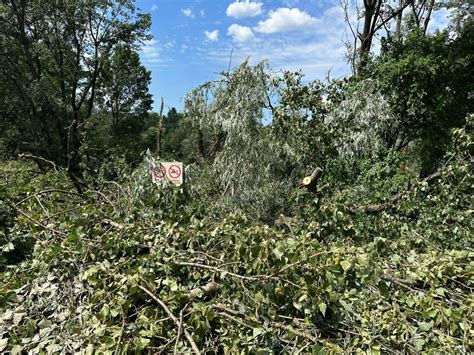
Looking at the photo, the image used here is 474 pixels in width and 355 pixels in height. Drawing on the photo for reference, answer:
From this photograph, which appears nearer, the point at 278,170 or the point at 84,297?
the point at 84,297

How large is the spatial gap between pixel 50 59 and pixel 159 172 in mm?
12894

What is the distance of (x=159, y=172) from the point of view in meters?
3.43

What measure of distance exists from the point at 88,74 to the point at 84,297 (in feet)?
49.1

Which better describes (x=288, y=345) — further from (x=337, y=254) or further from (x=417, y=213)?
(x=417, y=213)

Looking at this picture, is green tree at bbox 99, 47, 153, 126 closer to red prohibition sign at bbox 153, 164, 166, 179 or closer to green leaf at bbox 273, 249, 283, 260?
red prohibition sign at bbox 153, 164, 166, 179

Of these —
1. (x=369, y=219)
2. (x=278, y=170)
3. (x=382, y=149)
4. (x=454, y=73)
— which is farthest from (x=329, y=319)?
(x=454, y=73)

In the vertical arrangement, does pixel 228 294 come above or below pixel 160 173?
below

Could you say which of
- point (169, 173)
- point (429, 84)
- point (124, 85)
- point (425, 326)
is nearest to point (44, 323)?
point (425, 326)

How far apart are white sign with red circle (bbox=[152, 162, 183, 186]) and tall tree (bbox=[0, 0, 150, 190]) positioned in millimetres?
9784

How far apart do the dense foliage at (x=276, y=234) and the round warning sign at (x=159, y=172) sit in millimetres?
108

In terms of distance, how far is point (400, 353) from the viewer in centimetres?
140

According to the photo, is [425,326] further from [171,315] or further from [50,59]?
[50,59]

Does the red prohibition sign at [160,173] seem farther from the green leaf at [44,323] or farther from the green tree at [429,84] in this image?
the green tree at [429,84]

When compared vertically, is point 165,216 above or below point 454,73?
below
